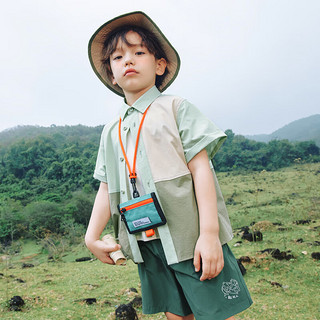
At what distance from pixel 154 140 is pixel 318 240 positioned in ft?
14.5

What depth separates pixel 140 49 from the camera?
1.25 metres

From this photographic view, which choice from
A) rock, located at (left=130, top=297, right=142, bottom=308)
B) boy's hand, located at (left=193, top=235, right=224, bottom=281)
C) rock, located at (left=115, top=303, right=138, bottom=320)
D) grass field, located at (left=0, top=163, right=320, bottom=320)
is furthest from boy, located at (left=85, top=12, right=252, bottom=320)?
rock, located at (left=130, top=297, right=142, bottom=308)

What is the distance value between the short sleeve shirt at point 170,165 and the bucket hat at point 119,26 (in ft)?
0.69

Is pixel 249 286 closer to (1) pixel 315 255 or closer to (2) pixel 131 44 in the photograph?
(1) pixel 315 255

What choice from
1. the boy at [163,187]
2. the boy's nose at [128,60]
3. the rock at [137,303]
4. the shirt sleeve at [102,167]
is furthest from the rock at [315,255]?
the boy's nose at [128,60]

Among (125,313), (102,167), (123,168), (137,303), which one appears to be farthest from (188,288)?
(137,303)

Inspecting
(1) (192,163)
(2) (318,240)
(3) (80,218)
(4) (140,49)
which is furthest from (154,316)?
(3) (80,218)

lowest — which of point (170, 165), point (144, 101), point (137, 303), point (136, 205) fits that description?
point (137, 303)

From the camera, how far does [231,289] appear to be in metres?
1.06

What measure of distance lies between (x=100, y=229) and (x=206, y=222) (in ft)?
1.71

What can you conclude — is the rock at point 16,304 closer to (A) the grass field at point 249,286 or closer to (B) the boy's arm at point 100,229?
(A) the grass field at point 249,286

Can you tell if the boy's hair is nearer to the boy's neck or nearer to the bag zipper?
the boy's neck

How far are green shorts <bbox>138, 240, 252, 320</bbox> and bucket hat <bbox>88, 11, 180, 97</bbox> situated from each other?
0.79m

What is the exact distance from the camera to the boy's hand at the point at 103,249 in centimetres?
119
